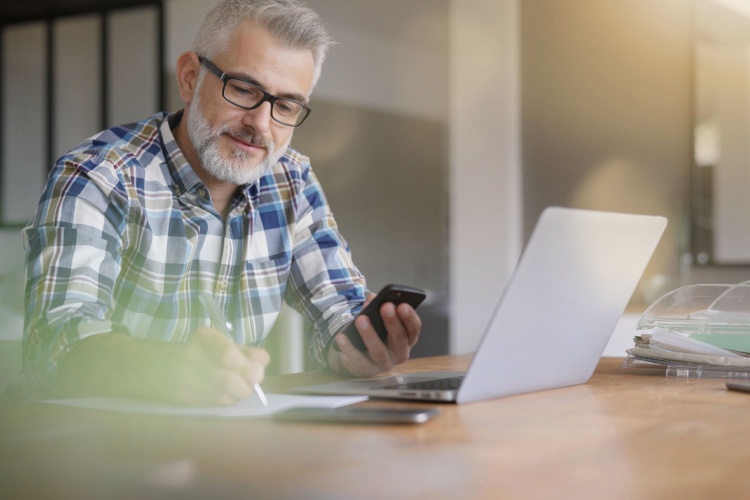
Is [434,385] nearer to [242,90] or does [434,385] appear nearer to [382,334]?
[382,334]

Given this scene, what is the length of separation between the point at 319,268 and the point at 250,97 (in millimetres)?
351

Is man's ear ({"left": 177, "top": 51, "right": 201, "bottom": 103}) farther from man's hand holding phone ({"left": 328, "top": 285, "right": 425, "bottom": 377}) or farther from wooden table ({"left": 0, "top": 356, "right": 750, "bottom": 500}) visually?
wooden table ({"left": 0, "top": 356, "right": 750, "bottom": 500})

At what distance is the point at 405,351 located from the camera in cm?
133

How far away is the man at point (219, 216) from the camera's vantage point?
52.1 inches

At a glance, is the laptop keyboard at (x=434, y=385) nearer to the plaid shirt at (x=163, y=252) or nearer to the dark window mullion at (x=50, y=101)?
the plaid shirt at (x=163, y=252)

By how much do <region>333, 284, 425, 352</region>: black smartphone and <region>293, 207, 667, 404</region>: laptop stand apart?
109 mm

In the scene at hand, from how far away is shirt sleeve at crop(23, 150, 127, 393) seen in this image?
1126 millimetres

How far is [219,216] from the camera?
5.45ft

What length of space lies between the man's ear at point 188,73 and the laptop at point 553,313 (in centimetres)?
78

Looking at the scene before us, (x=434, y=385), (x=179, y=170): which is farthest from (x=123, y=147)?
(x=434, y=385)

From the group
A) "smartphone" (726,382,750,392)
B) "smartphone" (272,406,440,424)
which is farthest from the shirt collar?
"smartphone" (726,382,750,392)

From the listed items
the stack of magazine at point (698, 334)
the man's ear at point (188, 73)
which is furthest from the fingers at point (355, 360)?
the man's ear at point (188, 73)

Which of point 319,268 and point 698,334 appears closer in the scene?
point 698,334

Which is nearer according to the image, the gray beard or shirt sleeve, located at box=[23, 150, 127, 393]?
shirt sleeve, located at box=[23, 150, 127, 393]
